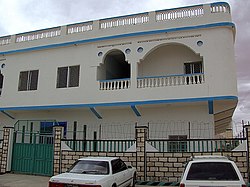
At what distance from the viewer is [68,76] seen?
14.1 meters

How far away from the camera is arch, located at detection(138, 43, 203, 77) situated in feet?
A: 43.5

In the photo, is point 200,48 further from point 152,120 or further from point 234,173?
point 234,173

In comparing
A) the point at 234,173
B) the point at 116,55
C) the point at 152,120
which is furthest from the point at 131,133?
the point at 234,173

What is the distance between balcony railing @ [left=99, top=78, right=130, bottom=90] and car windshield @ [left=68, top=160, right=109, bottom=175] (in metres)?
5.85

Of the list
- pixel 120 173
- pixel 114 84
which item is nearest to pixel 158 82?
pixel 114 84

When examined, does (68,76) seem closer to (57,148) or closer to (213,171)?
(57,148)

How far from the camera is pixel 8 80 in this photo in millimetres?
15438

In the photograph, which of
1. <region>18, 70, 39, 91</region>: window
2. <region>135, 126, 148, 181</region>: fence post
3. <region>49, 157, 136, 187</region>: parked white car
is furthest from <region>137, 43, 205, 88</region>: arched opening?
<region>18, 70, 39, 91</region>: window

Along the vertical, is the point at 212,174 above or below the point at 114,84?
below

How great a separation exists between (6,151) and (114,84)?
235 inches

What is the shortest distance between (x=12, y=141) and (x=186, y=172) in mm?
9490

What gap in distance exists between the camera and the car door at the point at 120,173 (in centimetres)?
729

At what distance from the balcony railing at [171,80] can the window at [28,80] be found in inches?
250

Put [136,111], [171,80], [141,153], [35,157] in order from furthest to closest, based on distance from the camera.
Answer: [136,111], [171,80], [35,157], [141,153]
